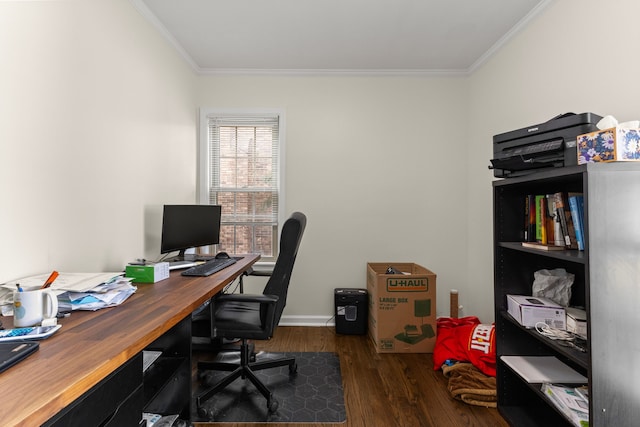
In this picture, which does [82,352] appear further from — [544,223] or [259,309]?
[544,223]

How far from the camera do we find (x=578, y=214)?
139 cm

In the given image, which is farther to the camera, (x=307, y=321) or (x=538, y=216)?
(x=307, y=321)

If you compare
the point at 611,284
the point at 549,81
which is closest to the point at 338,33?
the point at 549,81

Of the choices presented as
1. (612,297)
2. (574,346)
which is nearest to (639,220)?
(612,297)

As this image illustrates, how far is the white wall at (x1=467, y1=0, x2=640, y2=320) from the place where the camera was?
5.26 feet

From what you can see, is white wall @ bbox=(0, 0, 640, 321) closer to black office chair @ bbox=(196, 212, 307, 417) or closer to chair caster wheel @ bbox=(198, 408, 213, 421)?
black office chair @ bbox=(196, 212, 307, 417)

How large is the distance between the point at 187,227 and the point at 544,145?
2.41 meters

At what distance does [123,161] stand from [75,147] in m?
0.40

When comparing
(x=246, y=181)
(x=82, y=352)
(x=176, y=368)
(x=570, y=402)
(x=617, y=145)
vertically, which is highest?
(x=246, y=181)

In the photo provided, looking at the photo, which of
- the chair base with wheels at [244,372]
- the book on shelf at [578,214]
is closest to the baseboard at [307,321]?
the chair base with wheels at [244,372]

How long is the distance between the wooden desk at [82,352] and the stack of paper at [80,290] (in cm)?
4

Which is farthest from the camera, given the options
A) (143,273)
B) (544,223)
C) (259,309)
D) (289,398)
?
(289,398)

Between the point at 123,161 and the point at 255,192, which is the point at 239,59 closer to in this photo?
the point at 255,192

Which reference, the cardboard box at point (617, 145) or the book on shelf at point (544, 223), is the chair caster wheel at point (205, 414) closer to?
the book on shelf at point (544, 223)
